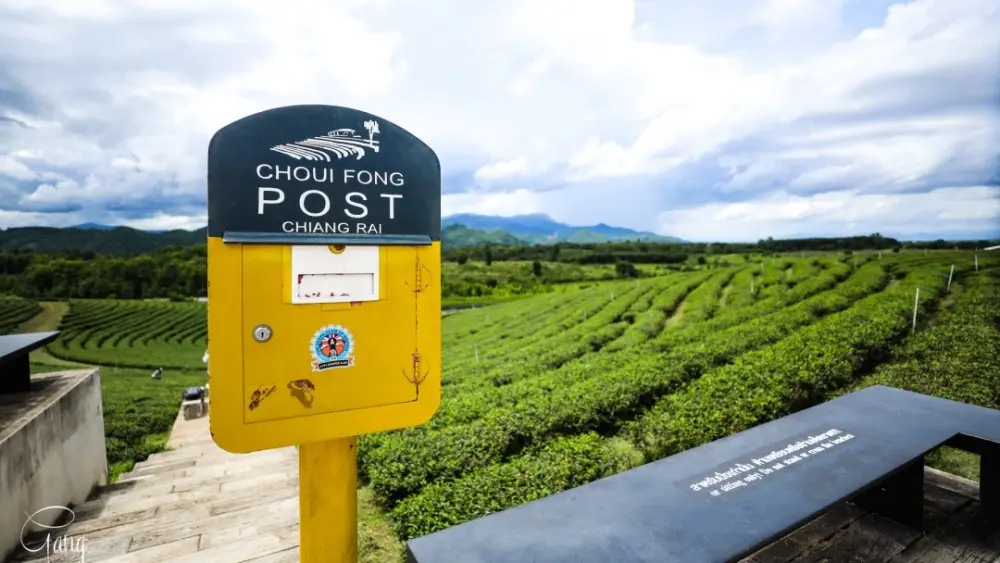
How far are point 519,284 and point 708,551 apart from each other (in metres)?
39.7

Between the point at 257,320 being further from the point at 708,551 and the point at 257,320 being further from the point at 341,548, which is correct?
the point at 708,551

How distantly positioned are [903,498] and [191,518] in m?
4.41

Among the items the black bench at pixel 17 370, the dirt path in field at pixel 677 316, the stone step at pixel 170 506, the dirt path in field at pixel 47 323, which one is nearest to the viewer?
the stone step at pixel 170 506

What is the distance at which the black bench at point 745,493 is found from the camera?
191cm

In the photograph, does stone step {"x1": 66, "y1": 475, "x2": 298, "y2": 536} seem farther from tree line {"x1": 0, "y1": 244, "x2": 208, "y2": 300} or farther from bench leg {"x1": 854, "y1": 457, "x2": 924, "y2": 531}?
tree line {"x1": 0, "y1": 244, "x2": 208, "y2": 300}

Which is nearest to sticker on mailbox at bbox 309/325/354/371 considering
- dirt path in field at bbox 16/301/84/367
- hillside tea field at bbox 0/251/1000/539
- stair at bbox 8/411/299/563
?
stair at bbox 8/411/299/563

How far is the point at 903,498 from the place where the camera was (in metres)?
2.96

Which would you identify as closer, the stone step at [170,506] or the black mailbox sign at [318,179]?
the black mailbox sign at [318,179]

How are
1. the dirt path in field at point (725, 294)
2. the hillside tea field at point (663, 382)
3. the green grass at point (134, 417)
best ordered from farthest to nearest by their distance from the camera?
the dirt path in field at point (725, 294)
the green grass at point (134, 417)
the hillside tea field at point (663, 382)

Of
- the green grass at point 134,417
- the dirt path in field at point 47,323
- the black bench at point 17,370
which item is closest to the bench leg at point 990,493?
the black bench at point 17,370

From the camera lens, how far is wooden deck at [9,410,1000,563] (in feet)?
9.09

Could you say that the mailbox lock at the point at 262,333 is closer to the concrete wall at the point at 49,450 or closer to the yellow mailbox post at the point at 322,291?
the yellow mailbox post at the point at 322,291

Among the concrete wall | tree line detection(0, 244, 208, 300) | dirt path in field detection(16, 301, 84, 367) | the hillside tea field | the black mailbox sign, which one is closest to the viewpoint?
the black mailbox sign

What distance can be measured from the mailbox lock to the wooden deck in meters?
1.72
